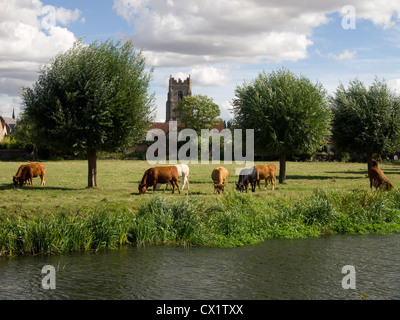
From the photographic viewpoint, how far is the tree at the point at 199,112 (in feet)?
301

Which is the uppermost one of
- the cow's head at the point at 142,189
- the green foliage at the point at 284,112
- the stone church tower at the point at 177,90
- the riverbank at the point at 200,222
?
the stone church tower at the point at 177,90

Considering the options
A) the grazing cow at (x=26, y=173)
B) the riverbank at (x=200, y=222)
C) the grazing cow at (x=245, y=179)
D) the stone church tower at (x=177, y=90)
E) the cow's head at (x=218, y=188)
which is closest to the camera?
the riverbank at (x=200, y=222)

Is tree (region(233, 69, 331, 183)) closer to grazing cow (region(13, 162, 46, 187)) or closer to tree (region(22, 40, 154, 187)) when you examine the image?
tree (region(22, 40, 154, 187))

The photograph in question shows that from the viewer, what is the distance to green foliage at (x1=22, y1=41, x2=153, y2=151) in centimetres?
2367

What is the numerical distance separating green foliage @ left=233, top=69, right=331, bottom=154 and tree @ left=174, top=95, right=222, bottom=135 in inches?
2348

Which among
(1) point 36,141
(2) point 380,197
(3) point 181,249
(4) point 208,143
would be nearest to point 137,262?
(3) point 181,249

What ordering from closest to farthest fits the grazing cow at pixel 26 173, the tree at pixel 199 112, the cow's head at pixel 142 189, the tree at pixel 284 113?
the cow's head at pixel 142 189
the grazing cow at pixel 26 173
the tree at pixel 284 113
the tree at pixel 199 112

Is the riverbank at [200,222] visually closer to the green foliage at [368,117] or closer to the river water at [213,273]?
the river water at [213,273]

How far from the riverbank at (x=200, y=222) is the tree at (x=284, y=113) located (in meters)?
11.0

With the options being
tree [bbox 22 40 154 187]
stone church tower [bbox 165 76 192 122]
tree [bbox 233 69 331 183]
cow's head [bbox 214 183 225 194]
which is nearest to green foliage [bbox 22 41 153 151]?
tree [bbox 22 40 154 187]

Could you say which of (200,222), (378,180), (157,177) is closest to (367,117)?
(378,180)

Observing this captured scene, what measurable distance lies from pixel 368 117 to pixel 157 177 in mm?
22076

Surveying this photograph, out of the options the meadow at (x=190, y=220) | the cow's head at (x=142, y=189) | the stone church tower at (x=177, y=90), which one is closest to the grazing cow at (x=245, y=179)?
the meadow at (x=190, y=220)

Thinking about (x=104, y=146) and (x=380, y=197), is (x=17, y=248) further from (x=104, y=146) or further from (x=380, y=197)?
(x=380, y=197)
